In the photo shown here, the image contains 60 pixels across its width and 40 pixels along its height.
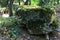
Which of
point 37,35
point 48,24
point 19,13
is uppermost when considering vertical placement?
point 19,13

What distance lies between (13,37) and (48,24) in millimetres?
1703

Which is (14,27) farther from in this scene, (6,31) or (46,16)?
(46,16)

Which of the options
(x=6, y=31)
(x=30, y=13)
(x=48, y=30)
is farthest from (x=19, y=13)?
(x=48, y=30)

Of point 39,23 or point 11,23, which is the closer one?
point 39,23

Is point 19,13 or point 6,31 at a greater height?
point 19,13

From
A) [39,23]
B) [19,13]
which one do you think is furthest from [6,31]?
[39,23]

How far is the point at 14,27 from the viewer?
7398 mm

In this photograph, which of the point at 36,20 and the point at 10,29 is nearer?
the point at 36,20

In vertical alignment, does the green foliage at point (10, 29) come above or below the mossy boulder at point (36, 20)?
below

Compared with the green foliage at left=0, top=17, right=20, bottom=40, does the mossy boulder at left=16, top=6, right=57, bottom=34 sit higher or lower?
higher

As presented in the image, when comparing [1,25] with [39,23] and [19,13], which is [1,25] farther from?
[39,23]

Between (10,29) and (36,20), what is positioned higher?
(36,20)

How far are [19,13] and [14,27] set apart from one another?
71cm

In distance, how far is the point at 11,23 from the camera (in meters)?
7.71
